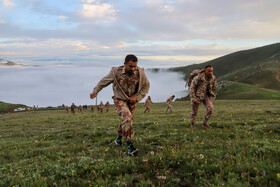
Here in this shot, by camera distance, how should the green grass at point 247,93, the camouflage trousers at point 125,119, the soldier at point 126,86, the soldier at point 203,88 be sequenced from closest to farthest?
the camouflage trousers at point 125,119 → the soldier at point 126,86 → the soldier at point 203,88 → the green grass at point 247,93

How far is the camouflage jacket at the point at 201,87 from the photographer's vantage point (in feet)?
35.3

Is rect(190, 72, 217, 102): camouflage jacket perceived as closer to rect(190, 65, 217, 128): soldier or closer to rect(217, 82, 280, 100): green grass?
rect(190, 65, 217, 128): soldier

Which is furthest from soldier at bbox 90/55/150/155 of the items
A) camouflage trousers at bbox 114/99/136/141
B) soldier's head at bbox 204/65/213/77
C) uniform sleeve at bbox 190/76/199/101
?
soldier's head at bbox 204/65/213/77

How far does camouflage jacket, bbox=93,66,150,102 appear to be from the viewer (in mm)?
7242

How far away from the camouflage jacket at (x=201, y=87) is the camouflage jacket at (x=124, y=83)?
4397 millimetres

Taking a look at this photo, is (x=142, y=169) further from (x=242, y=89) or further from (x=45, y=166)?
(x=242, y=89)

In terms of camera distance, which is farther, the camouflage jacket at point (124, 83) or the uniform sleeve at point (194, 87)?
the uniform sleeve at point (194, 87)

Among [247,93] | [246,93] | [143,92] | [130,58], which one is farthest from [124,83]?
[246,93]

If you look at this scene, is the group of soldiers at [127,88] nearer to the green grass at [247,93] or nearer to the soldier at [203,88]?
the soldier at [203,88]

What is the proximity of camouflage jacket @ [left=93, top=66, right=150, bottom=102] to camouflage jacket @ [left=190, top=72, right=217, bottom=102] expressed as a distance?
4.40 m

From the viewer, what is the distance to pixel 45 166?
18.9 feet

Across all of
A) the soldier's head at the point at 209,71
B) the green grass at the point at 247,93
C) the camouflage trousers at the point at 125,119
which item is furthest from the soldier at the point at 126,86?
the green grass at the point at 247,93

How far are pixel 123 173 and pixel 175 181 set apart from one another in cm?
138

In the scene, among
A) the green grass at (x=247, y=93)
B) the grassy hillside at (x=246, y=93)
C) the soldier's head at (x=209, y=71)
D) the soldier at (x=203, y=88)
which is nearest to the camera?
the soldier's head at (x=209, y=71)
